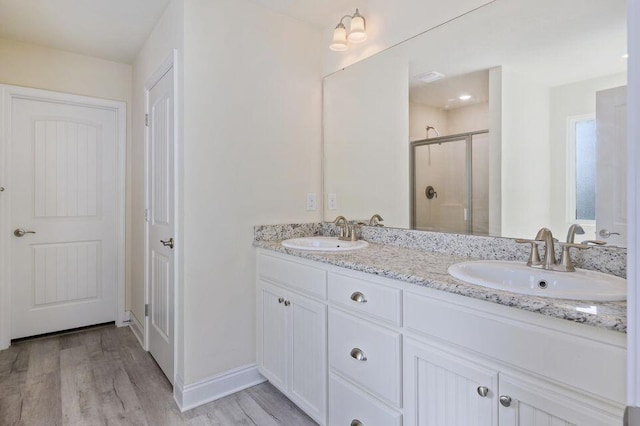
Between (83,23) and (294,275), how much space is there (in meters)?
2.33

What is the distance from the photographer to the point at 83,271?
3064 millimetres

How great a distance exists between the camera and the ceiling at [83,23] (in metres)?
2.20

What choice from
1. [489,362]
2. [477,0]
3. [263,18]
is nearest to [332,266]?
[489,362]

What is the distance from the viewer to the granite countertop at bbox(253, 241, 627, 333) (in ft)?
2.70

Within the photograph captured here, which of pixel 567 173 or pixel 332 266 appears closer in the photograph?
pixel 567 173

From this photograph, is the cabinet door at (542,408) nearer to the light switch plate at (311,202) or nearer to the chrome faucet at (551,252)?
the chrome faucet at (551,252)

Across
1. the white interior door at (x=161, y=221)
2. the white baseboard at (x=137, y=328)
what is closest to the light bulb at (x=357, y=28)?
the white interior door at (x=161, y=221)

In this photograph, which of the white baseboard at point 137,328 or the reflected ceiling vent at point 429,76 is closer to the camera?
the reflected ceiling vent at point 429,76

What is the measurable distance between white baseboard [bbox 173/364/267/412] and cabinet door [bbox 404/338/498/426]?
1.17 metres

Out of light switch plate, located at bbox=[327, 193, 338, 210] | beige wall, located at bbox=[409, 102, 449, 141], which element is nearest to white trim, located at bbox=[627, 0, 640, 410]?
beige wall, located at bbox=[409, 102, 449, 141]

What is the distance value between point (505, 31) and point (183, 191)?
5.73 feet

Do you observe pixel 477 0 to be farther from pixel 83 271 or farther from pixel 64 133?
pixel 83 271

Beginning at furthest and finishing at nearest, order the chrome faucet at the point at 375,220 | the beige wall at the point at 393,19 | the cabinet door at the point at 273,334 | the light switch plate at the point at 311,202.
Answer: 1. the light switch plate at the point at 311,202
2. the chrome faucet at the point at 375,220
3. the cabinet door at the point at 273,334
4. the beige wall at the point at 393,19

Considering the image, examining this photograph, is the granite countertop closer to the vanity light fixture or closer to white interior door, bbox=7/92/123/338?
the vanity light fixture
